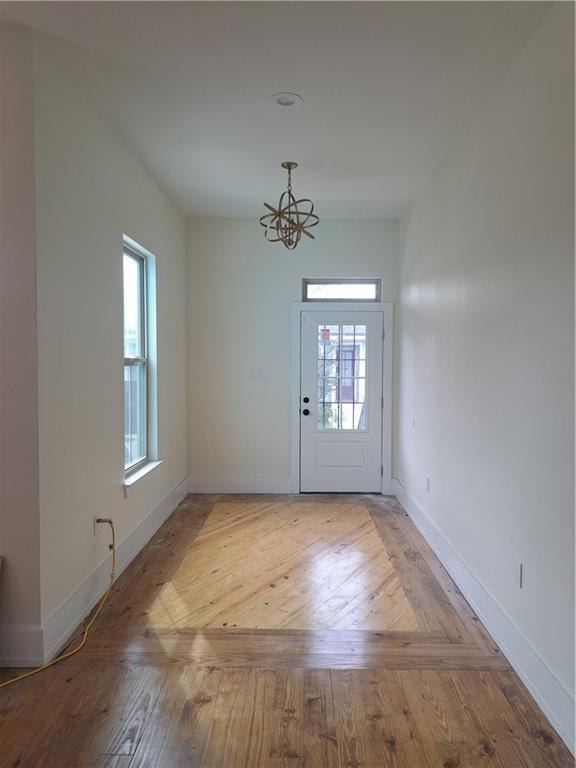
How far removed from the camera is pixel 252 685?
2098 mm

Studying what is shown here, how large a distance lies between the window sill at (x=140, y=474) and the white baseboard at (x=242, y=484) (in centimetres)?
107

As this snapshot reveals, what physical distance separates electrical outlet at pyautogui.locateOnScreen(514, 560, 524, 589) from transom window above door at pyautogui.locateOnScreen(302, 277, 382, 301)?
3367 millimetres

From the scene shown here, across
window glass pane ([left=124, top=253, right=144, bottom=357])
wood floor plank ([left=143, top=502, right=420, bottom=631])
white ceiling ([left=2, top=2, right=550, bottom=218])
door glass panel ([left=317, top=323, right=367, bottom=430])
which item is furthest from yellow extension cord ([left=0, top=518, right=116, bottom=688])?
door glass panel ([left=317, top=323, right=367, bottom=430])

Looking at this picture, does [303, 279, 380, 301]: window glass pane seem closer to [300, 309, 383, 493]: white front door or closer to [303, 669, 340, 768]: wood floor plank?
[300, 309, 383, 493]: white front door

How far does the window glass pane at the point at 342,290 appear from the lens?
5156mm

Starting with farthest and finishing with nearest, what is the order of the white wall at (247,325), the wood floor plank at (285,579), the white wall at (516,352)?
1. the white wall at (247,325)
2. the wood floor plank at (285,579)
3. the white wall at (516,352)

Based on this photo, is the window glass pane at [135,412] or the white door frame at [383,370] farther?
the white door frame at [383,370]

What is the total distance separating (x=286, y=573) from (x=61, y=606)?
1366 millimetres

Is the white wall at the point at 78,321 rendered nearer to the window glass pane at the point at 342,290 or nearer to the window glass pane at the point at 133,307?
the window glass pane at the point at 133,307

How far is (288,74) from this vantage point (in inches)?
96.5

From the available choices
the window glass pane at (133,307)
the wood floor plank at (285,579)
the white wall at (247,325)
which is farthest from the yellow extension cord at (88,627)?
the white wall at (247,325)

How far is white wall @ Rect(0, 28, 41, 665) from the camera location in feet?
7.05

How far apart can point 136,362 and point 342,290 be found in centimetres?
237

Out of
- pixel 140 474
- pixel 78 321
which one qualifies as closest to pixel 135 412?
pixel 140 474
